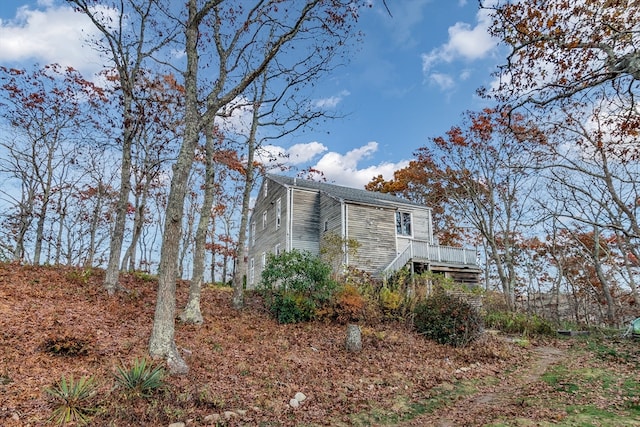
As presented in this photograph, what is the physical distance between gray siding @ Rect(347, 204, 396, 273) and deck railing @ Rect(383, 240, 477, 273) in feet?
3.53

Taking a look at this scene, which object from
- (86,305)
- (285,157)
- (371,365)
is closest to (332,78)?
(285,157)

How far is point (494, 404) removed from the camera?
660cm

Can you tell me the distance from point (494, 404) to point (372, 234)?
1497cm

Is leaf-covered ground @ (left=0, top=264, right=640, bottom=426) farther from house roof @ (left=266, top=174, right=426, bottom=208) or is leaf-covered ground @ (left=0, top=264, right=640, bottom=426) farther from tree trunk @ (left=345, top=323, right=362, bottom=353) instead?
house roof @ (left=266, top=174, right=426, bottom=208)

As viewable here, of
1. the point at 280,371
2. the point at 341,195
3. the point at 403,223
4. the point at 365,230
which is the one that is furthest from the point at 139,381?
the point at 403,223

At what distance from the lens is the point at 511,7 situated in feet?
22.5

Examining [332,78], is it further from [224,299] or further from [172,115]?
[224,299]

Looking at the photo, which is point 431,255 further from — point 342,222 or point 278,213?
point 278,213

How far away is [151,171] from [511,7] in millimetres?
15993

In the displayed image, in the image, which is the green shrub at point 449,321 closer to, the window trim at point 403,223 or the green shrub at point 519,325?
the green shrub at point 519,325

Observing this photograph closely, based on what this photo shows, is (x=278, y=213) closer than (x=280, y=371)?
No

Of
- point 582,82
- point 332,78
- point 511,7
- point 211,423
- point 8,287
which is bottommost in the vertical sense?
point 211,423

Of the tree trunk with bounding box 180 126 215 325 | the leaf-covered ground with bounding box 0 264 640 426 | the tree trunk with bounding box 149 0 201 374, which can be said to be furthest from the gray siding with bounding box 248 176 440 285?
the tree trunk with bounding box 149 0 201 374

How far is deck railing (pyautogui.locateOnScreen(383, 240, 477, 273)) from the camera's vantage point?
20047mm
